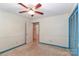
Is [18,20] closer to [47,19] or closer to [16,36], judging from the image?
[16,36]

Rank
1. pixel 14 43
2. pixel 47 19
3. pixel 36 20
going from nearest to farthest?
pixel 14 43 < pixel 47 19 < pixel 36 20

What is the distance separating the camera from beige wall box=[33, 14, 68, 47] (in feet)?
15.0

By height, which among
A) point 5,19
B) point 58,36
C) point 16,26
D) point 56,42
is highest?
point 5,19

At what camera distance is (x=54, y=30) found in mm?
5117

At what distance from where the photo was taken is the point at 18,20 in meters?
4.88

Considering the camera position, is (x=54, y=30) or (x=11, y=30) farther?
(x=54, y=30)

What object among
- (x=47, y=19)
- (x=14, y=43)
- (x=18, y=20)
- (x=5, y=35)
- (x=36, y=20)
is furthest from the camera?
(x=36, y=20)

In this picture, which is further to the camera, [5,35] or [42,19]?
[42,19]

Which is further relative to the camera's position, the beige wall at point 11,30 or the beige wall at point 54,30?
the beige wall at point 54,30

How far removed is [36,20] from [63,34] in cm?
255

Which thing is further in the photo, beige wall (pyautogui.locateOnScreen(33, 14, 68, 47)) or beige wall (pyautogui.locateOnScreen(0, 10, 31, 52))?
beige wall (pyautogui.locateOnScreen(33, 14, 68, 47))

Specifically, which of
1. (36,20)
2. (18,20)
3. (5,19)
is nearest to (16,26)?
(18,20)

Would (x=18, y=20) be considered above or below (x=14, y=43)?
above

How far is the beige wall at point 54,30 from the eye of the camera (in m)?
4.56
